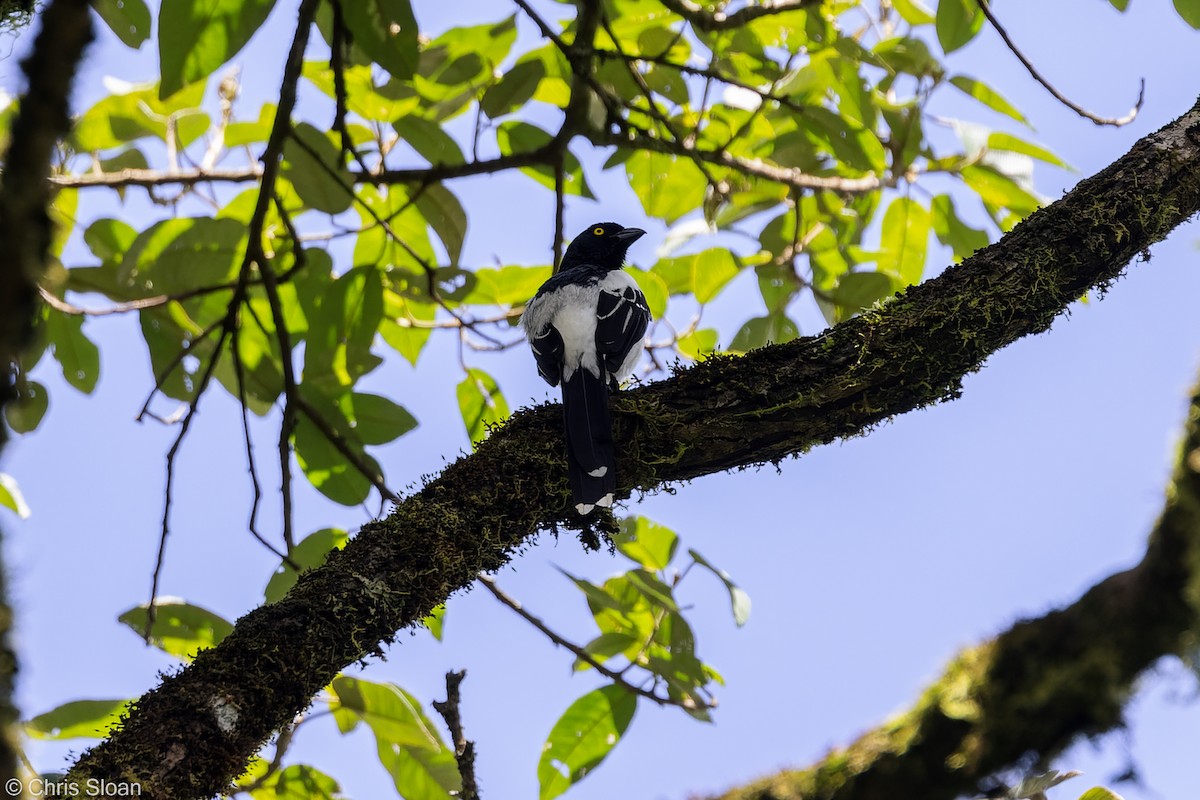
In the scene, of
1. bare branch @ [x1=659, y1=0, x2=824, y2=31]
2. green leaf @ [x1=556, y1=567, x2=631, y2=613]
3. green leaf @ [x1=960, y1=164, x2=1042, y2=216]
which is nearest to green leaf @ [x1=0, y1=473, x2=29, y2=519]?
green leaf @ [x1=556, y1=567, x2=631, y2=613]

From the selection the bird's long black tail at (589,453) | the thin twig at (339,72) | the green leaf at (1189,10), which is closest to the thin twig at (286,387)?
the thin twig at (339,72)

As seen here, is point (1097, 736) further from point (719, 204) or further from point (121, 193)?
point (121, 193)

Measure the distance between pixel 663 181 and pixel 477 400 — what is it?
1.56 metres

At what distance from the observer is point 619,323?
201 inches

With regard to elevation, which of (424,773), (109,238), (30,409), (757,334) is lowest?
(424,773)

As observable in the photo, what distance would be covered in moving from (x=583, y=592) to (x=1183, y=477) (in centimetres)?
295

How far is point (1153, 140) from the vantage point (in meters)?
3.63

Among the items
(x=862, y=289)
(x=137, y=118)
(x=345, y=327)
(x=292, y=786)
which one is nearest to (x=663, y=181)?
(x=862, y=289)

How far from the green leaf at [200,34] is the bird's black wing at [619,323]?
2.14 meters

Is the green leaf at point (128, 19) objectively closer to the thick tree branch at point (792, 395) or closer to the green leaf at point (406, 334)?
the green leaf at point (406, 334)

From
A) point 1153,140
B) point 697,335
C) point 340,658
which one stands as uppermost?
point 697,335

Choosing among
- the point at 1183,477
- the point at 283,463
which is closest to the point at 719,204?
the point at 283,463

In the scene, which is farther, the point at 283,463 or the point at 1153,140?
the point at 283,463

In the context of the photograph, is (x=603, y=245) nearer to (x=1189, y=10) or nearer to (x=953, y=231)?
(x=953, y=231)
